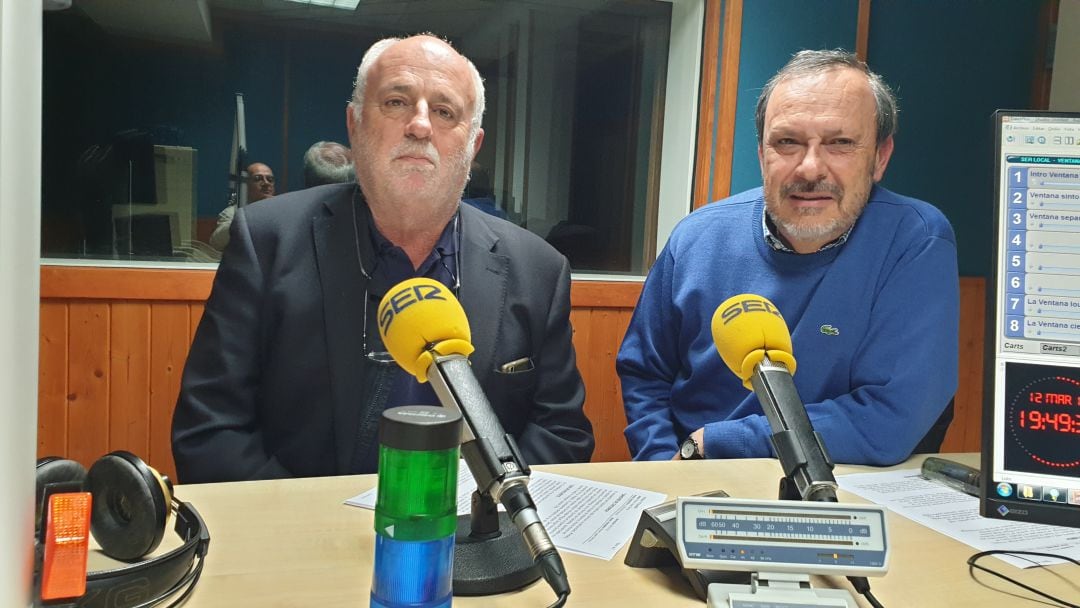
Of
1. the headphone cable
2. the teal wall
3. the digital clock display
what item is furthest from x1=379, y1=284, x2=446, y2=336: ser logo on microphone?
the teal wall

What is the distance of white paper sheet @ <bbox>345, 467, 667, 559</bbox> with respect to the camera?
976 millimetres

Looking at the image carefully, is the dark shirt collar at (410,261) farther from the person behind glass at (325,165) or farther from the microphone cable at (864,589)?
the person behind glass at (325,165)

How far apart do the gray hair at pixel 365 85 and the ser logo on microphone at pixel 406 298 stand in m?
1.04

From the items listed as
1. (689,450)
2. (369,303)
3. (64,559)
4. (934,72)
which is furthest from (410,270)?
(934,72)

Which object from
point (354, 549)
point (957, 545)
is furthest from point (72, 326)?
point (957, 545)

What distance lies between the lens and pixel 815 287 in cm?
178

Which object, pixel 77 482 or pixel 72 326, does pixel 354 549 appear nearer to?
Result: pixel 77 482

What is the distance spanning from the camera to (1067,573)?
0.94m

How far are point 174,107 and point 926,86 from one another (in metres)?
2.91

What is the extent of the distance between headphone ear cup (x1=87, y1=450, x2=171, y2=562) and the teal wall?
8.70ft

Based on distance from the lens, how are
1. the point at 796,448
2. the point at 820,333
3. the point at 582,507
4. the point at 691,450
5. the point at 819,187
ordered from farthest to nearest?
the point at 819,187
the point at 820,333
the point at 691,450
the point at 582,507
the point at 796,448

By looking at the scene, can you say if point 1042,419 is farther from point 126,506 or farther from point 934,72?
point 934,72

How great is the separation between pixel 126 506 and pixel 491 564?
379mm

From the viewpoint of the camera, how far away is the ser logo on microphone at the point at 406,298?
35.9 inches
